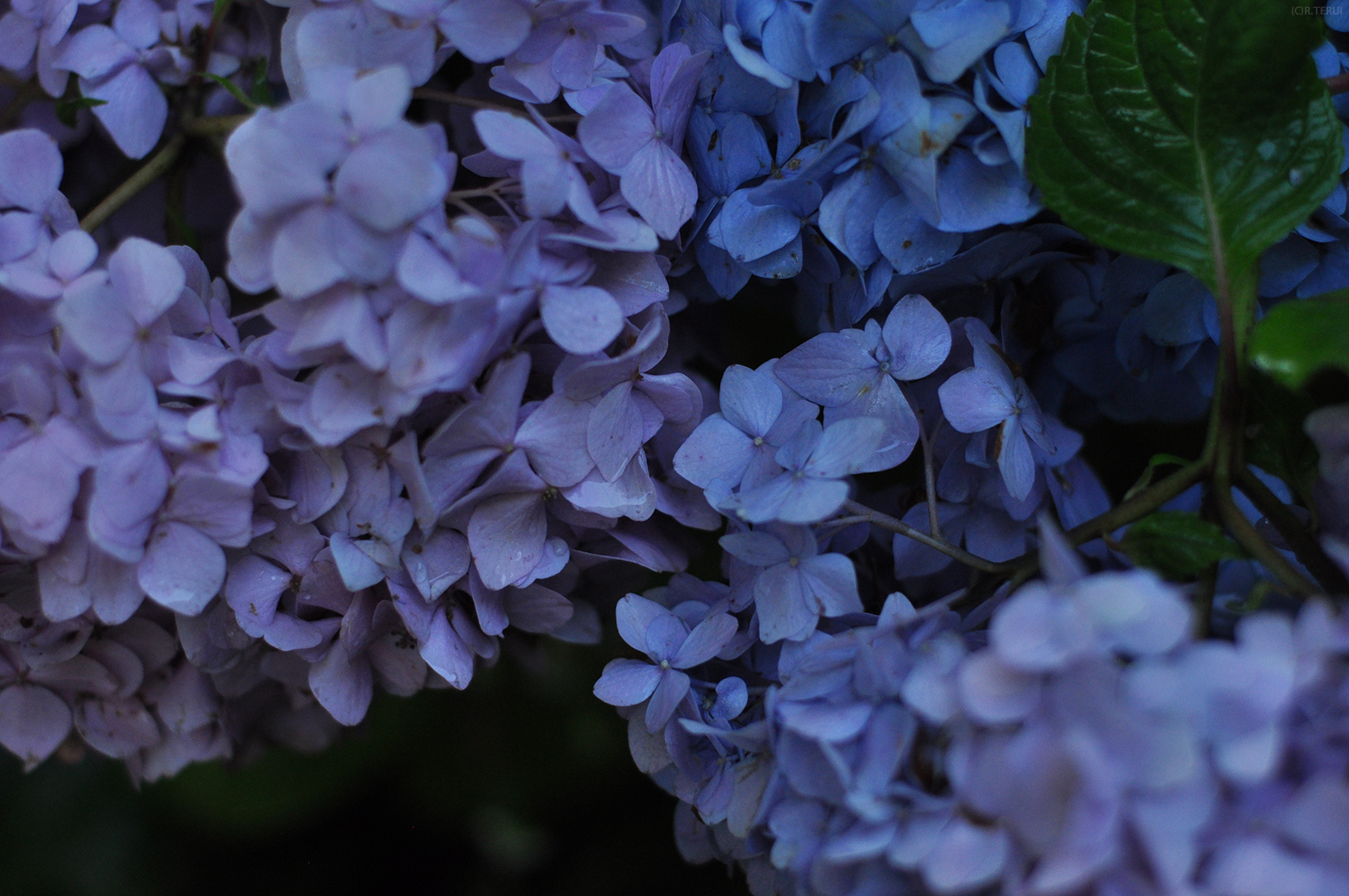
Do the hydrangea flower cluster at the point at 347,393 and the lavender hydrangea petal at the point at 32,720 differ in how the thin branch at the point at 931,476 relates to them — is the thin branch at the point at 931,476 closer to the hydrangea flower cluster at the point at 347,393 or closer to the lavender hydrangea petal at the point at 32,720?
the hydrangea flower cluster at the point at 347,393

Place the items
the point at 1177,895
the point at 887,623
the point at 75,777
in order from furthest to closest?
1. the point at 75,777
2. the point at 887,623
3. the point at 1177,895

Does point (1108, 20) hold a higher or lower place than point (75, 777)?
higher

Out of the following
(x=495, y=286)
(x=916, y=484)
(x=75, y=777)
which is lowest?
(x=75, y=777)

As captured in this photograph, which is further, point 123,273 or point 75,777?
point 75,777

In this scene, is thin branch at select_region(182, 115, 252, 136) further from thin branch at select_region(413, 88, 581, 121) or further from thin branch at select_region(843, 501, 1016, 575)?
thin branch at select_region(843, 501, 1016, 575)

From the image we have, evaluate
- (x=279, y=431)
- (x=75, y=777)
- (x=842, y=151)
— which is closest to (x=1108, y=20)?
(x=842, y=151)

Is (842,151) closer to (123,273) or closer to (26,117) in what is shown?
(123,273)

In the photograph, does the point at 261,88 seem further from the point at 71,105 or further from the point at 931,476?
the point at 931,476
